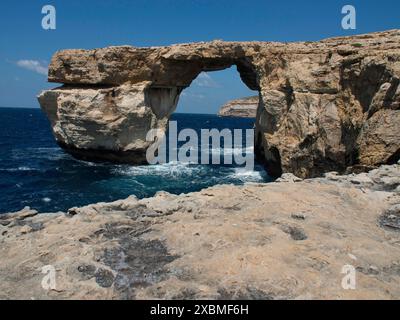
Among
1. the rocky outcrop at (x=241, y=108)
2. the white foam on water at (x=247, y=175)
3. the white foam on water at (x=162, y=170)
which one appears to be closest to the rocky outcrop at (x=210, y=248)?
the white foam on water at (x=247, y=175)

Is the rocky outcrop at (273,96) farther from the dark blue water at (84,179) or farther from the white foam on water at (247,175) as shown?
the dark blue water at (84,179)

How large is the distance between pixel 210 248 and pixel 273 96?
23280 mm

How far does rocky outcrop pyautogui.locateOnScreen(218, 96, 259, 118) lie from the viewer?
167 m

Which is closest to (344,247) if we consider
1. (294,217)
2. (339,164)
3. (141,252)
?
(294,217)

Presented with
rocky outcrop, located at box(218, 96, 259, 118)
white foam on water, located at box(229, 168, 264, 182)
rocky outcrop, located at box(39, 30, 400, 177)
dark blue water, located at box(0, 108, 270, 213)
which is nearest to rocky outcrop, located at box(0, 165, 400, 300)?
rocky outcrop, located at box(39, 30, 400, 177)

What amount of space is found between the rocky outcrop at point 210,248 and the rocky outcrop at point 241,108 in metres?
156

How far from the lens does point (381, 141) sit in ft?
64.1

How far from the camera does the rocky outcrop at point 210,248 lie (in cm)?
708

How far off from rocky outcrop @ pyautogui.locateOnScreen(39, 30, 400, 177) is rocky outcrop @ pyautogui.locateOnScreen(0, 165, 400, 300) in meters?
10.8

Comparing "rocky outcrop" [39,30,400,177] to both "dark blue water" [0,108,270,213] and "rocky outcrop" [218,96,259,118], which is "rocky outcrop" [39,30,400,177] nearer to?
"dark blue water" [0,108,270,213]

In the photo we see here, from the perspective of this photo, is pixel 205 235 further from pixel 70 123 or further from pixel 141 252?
pixel 70 123

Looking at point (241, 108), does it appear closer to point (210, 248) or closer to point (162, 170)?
point (162, 170)

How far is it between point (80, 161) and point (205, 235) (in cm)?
3155

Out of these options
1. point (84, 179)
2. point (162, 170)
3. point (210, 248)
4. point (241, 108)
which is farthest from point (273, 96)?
point (241, 108)
